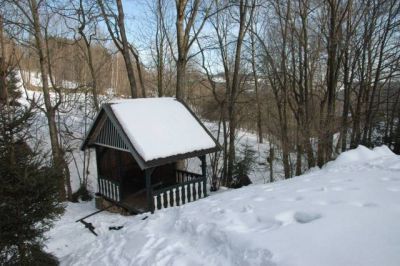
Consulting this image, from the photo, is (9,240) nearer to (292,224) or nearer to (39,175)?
(39,175)

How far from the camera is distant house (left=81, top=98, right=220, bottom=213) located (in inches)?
354

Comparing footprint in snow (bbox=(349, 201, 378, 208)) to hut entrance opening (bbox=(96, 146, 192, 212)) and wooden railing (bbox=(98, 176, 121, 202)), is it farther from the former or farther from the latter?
wooden railing (bbox=(98, 176, 121, 202))

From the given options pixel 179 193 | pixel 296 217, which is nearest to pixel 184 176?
pixel 179 193

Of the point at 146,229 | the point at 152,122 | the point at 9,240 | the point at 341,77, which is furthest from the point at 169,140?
the point at 341,77

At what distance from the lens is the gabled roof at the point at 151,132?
886 cm

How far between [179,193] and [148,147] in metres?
1.99

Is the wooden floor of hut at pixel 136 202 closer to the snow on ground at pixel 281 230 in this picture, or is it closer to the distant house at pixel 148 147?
the distant house at pixel 148 147

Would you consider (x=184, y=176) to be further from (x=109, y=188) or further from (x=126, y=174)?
(x=109, y=188)

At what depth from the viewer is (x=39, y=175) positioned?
5.46 m

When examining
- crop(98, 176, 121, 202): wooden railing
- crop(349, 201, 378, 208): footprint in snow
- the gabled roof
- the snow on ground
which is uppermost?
the gabled roof

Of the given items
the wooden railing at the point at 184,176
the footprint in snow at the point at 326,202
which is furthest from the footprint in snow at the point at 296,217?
the wooden railing at the point at 184,176

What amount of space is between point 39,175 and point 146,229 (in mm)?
2109

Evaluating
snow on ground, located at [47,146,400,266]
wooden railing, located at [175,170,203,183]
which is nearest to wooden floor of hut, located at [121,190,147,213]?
wooden railing, located at [175,170,203,183]

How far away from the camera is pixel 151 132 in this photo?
9.39 m
